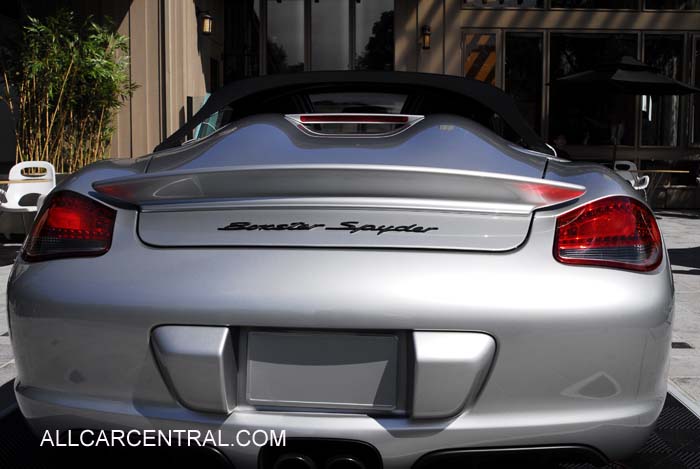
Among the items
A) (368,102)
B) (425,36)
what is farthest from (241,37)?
(368,102)

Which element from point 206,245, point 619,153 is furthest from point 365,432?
point 619,153

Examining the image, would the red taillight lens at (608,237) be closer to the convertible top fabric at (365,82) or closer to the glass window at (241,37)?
the convertible top fabric at (365,82)

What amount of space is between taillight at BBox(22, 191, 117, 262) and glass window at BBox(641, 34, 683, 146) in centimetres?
1331

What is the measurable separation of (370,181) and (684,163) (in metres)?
13.3

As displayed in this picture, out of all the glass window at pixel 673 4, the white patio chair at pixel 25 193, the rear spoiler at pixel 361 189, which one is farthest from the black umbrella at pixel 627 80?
the rear spoiler at pixel 361 189

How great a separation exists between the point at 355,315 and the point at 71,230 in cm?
70

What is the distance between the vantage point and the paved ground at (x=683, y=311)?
338cm

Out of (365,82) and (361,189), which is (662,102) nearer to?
(365,82)

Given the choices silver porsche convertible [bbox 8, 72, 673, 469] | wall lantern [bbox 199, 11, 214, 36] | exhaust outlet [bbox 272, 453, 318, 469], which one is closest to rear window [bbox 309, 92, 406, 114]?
silver porsche convertible [bbox 8, 72, 673, 469]

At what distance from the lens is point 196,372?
64.3 inches

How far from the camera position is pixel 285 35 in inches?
546

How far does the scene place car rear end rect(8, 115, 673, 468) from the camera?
1626mm

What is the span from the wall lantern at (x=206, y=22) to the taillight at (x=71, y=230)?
10636 millimetres

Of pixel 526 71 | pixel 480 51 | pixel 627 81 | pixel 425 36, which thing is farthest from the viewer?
pixel 526 71
